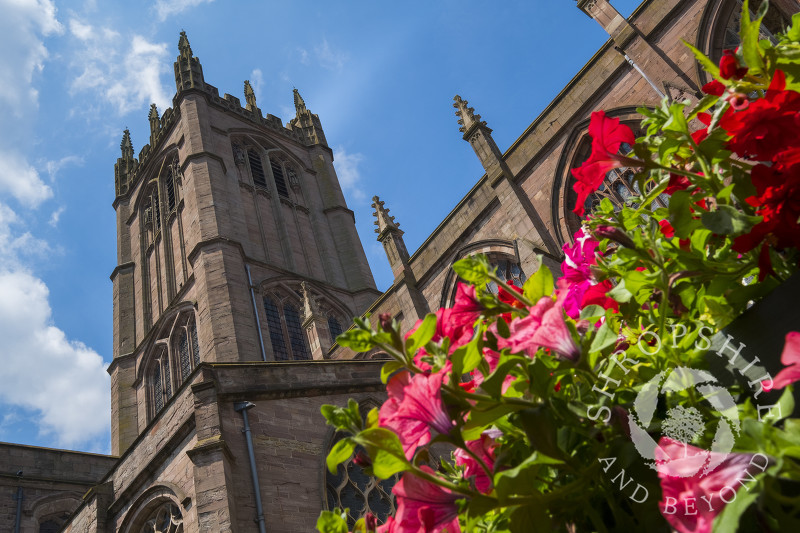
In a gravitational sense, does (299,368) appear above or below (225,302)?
below

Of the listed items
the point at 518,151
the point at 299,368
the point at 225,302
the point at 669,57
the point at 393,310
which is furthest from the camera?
the point at 225,302

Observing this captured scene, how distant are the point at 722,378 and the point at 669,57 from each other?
1326cm

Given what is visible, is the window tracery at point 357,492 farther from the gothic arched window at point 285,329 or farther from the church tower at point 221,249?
the gothic arched window at point 285,329

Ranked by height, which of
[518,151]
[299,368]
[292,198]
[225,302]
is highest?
[292,198]

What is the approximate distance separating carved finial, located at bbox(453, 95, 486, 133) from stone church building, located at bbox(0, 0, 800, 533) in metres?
0.04

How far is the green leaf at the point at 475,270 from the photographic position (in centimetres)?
111

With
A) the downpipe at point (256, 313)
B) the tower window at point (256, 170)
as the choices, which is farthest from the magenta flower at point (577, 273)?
the tower window at point (256, 170)

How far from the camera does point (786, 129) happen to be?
2.97ft

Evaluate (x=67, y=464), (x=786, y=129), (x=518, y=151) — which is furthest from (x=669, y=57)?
(x=67, y=464)

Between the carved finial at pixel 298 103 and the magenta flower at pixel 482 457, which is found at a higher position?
the carved finial at pixel 298 103

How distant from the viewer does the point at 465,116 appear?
16203 millimetres

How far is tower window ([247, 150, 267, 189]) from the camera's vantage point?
27.8 meters

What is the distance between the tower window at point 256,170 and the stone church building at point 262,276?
0.13 meters

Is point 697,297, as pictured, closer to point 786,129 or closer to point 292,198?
point 786,129
